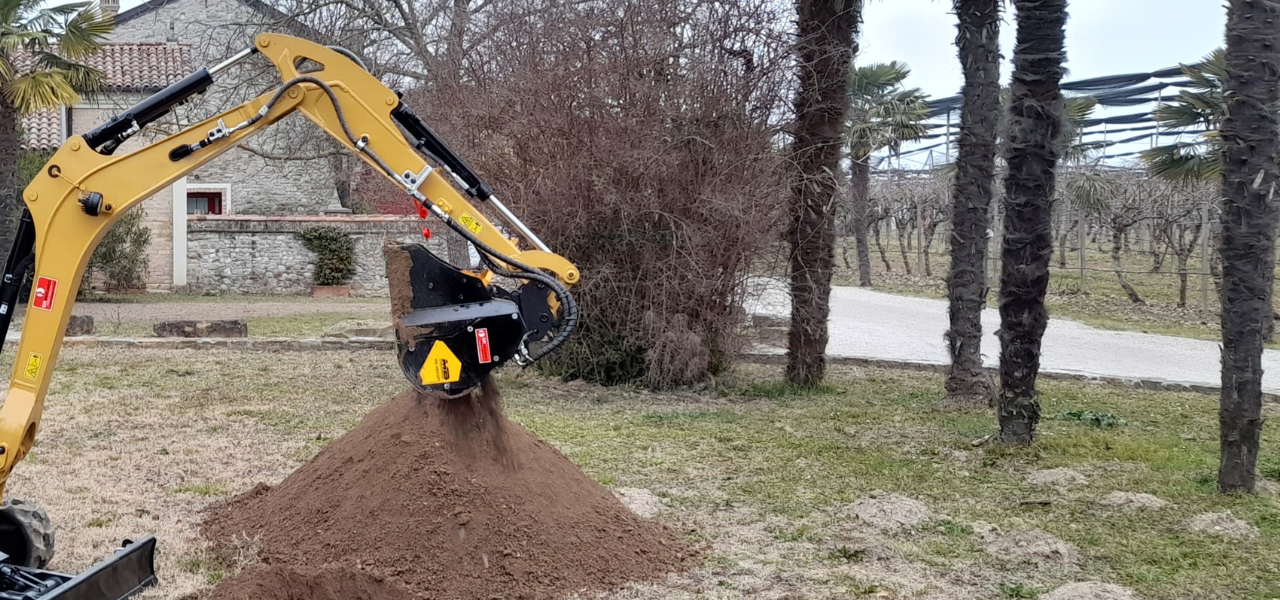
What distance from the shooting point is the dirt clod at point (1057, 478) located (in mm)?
7617

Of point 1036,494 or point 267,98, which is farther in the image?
point 1036,494

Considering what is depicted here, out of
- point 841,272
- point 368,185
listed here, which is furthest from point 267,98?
point 841,272

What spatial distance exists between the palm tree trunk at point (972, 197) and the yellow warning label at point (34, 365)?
834cm

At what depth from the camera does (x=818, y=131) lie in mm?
11508

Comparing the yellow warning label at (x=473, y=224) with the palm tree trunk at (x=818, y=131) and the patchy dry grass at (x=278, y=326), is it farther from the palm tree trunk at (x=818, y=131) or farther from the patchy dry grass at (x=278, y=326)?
the patchy dry grass at (x=278, y=326)

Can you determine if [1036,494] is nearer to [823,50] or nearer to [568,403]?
[568,403]

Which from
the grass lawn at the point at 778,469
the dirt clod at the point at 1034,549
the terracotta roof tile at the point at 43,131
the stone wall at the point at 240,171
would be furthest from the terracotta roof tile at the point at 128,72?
the dirt clod at the point at 1034,549

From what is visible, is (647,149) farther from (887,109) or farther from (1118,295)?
(887,109)

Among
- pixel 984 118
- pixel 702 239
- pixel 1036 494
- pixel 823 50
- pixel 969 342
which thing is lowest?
pixel 1036 494

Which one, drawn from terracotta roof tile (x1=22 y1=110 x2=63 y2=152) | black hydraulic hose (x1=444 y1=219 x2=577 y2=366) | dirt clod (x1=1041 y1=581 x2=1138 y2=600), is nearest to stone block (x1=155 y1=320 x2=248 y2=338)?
terracotta roof tile (x1=22 y1=110 x2=63 y2=152)

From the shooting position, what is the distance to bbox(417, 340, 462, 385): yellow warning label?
5164 millimetres

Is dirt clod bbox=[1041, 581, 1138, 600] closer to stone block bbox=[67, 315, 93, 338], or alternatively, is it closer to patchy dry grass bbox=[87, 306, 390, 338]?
patchy dry grass bbox=[87, 306, 390, 338]

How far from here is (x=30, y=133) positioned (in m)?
24.0

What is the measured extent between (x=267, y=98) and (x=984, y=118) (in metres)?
7.60
